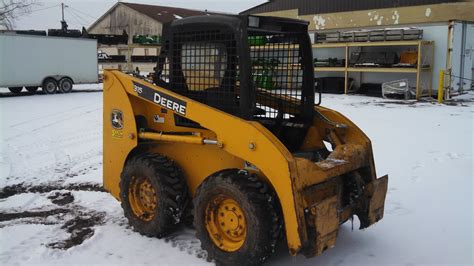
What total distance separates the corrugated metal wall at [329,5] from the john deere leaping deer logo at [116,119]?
23.9m

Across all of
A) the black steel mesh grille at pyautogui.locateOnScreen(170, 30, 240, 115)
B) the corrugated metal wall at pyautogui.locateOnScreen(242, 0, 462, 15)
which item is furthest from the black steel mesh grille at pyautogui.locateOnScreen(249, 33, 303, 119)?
the corrugated metal wall at pyautogui.locateOnScreen(242, 0, 462, 15)

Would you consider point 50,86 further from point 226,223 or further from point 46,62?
point 226,223

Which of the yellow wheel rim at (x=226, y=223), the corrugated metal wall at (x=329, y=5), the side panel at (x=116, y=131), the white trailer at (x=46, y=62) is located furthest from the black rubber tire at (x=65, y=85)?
the yellow wheel rim at (x=226, y=223)

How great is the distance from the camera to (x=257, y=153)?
12.5 feet

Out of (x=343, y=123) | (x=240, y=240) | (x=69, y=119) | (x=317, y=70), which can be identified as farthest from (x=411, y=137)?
(x=317, y=70)

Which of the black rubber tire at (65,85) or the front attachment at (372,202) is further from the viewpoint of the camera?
the black rubber tire at (65,85)

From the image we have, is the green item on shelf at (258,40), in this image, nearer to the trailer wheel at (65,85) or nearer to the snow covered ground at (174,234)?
the snow covered ground at (174,234)

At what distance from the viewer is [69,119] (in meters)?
13.8

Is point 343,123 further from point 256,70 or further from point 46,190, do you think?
point 46,190

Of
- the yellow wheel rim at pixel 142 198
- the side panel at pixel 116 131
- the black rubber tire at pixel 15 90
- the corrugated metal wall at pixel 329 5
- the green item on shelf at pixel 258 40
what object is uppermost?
the corrugated metal wall at pixel 329 5

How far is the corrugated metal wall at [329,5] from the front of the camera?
1039 inches

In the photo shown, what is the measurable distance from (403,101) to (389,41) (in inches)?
101

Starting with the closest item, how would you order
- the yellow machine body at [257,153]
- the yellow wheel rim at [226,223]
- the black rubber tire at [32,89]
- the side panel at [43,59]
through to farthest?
the yellow machine body at [257,153], the yellow wheel rim at [226,223], the side panel at [43,59], the black rubber tire at [32,89]

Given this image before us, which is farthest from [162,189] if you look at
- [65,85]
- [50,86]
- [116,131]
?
[65,85]
